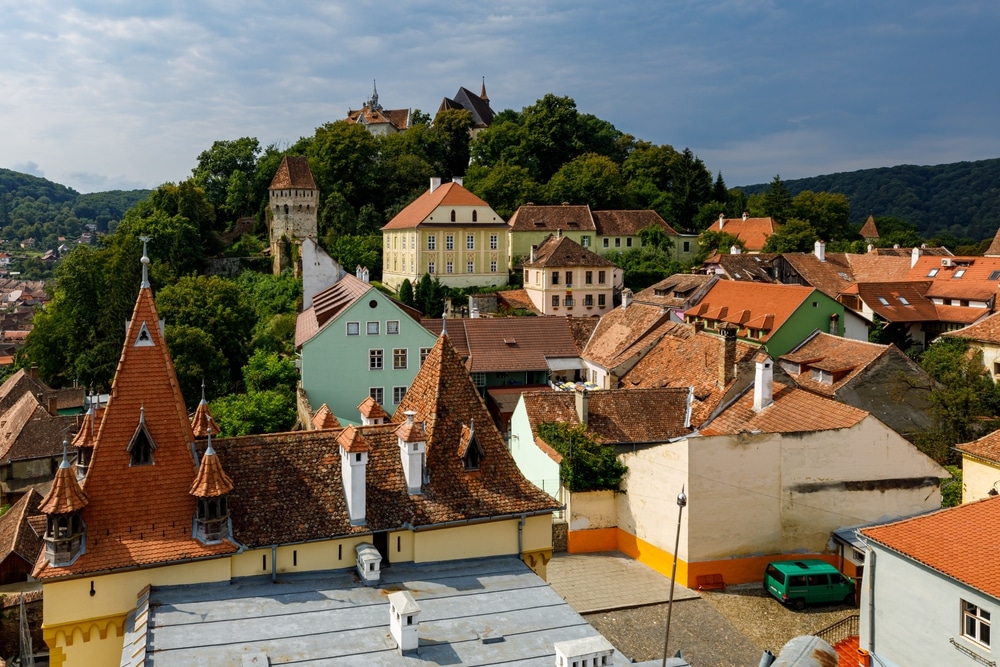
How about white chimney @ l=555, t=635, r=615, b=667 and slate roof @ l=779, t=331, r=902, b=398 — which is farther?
slate roof @ l=779, t=331, r=902, b=398

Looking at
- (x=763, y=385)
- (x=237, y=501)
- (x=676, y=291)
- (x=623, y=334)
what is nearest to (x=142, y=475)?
(x=237, y=501)

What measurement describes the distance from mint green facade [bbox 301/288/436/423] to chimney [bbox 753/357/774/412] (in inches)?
691

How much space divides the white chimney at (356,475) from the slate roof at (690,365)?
17.9 meters

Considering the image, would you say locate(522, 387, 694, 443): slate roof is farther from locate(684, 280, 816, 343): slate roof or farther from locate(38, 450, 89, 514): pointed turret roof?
locate(38, 450, 89, 514): pointed turret roof

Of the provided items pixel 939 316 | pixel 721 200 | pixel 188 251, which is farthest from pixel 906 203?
pixel 188 251

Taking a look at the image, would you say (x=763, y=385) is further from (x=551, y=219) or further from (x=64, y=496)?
(x=551, y=219)

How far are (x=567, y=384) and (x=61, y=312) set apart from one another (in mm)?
37664

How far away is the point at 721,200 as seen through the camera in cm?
9169

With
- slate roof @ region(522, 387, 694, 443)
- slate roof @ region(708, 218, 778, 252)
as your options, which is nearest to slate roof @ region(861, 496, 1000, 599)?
slate roof @ region(522, 387, 694, 443)

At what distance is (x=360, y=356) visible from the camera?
40.7 metres

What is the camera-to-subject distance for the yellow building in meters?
15.9

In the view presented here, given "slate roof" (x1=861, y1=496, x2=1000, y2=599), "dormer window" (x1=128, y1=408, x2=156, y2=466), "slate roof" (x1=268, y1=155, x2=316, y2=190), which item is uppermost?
"slate roof" (x1=268, y1=155, x2=316, y2=190)

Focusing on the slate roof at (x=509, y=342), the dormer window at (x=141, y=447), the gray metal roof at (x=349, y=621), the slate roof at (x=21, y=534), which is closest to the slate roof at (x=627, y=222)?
the slate roof at (x=509, y=342)

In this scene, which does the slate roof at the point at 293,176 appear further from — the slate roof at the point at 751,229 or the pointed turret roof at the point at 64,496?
the pointed turret roof at the point at 64,496
